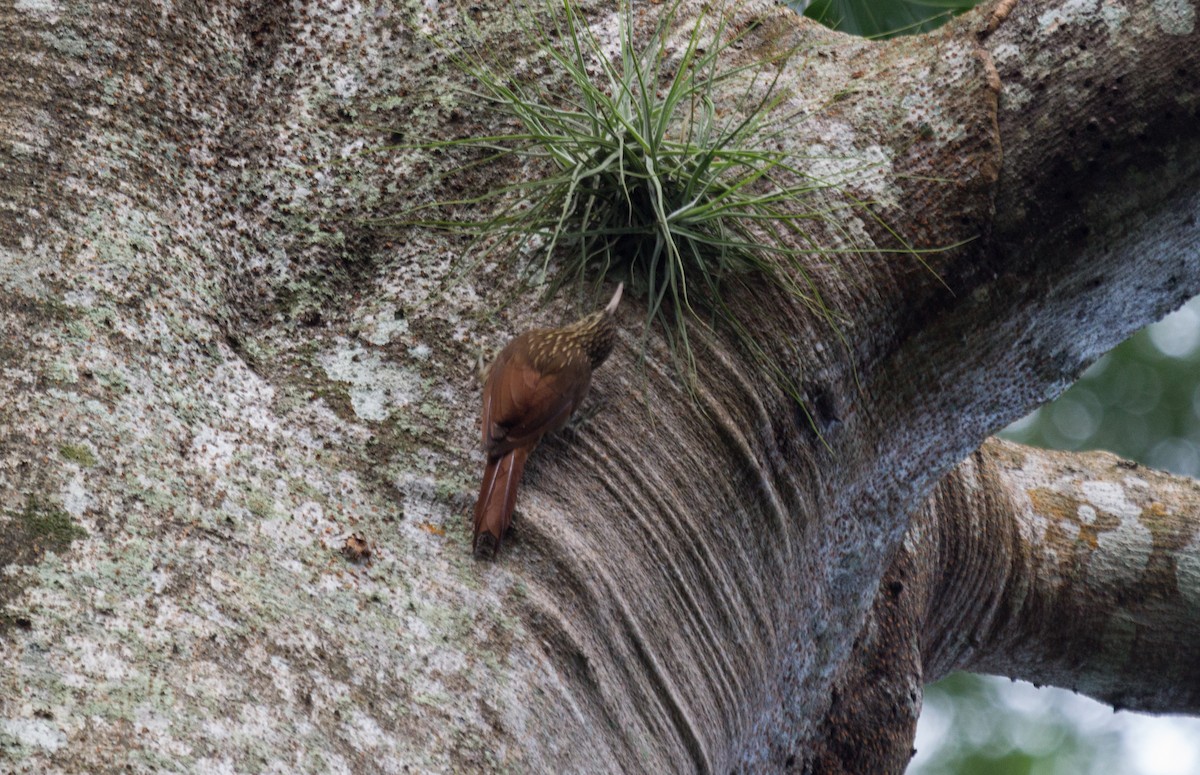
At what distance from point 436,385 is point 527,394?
21cm

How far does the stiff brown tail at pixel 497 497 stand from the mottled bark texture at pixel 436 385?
0.04 m

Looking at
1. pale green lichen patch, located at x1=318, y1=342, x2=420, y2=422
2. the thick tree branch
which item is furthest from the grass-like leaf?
the thick tree branch

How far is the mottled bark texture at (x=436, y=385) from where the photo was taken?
130 centimetres

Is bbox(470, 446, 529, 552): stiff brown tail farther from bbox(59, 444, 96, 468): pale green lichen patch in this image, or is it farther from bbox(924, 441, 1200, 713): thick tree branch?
bbox(924, 441, 1200, 713): thick tree branch

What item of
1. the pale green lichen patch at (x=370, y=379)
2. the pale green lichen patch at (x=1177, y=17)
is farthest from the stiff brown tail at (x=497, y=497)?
the pale green lichen patch at (x=1177, y=17)

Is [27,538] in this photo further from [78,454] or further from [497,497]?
[497,497]

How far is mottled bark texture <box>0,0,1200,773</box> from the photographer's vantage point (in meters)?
1.30

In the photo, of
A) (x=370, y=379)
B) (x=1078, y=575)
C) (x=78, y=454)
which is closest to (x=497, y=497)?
(x=370, y=379)

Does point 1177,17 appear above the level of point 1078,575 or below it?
above

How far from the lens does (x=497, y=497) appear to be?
1.52 m

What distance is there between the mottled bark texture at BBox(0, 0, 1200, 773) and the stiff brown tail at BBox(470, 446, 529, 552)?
37mm

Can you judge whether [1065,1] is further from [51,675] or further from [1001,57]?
[51,675]

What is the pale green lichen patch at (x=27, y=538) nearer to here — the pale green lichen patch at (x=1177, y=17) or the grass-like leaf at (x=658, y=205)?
the grass-like leaf at (x=658, y=205)

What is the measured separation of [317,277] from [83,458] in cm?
55
